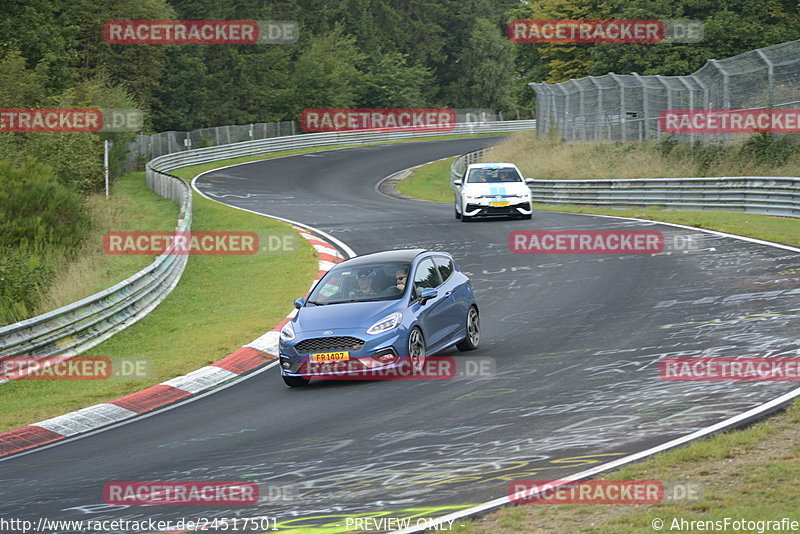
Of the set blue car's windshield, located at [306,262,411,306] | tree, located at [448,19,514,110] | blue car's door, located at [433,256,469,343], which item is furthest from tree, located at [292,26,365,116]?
blue car's windshield, located at [306,262,411,306]

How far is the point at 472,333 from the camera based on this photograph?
563 inches

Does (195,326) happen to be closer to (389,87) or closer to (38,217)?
(38,217)

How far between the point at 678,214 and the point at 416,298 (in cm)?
1682

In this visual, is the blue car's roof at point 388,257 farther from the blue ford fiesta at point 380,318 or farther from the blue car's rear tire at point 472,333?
the blue car's rear tire at point 472,333

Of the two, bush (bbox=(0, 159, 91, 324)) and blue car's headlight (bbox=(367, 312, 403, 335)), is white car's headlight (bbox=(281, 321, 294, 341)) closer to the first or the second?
blue car's headlight (bbox=(367, 312, 403, 335))

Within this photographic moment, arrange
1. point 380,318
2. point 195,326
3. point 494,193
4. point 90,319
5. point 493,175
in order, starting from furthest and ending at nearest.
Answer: point 493,175
point 494,193
point 195,326
point 90,319
point 380,318

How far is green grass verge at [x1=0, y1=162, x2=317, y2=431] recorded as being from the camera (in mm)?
13758

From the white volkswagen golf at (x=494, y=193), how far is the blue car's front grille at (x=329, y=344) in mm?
17079

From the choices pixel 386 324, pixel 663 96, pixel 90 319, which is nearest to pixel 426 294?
pixel 386 324

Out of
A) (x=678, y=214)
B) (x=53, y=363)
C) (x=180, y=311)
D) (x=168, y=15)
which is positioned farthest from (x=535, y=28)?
(x=53, y=363)

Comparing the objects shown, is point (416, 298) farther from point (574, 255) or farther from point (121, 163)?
point (121, 163)

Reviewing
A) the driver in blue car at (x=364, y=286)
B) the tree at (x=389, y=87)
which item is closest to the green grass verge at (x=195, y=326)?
the driver in blue car at (x=364, y=286)

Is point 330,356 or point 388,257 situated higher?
point 388,257

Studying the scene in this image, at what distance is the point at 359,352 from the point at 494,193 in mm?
17377
